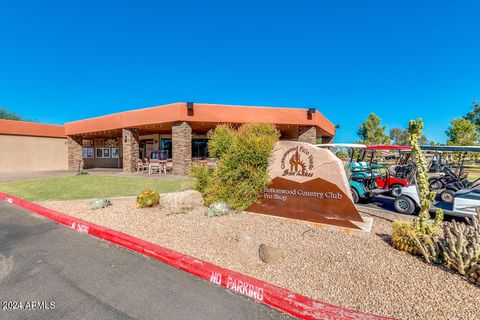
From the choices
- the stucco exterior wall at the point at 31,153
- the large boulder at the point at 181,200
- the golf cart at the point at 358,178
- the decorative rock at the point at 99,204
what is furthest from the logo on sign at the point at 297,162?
the stucco exterior wall at the point at 31,153

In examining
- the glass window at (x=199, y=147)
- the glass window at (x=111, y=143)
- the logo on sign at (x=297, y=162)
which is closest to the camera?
the logo on sign at (x=297, y=162)

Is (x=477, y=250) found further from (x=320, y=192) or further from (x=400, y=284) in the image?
(x=320, y=192)

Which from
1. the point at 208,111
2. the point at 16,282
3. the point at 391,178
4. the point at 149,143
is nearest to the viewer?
the point at 16,282

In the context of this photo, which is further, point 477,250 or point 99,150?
point 99,150

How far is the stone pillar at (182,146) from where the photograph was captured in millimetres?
14562

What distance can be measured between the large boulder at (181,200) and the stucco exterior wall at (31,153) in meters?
21.4

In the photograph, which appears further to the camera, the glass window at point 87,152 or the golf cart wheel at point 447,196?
the glass window at point 87,152

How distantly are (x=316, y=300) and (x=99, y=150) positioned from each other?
2976cm

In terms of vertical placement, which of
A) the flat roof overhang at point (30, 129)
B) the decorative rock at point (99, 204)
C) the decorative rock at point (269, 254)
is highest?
the flat roof overhang at point (30, 129)

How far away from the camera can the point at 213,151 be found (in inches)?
294

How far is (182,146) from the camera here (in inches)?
577

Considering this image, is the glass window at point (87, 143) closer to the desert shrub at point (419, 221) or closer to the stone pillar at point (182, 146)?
the stone pillar at point (182, 146)

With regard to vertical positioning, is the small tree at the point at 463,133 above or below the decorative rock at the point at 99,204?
above

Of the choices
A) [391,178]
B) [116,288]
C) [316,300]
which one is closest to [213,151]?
[116,288]
